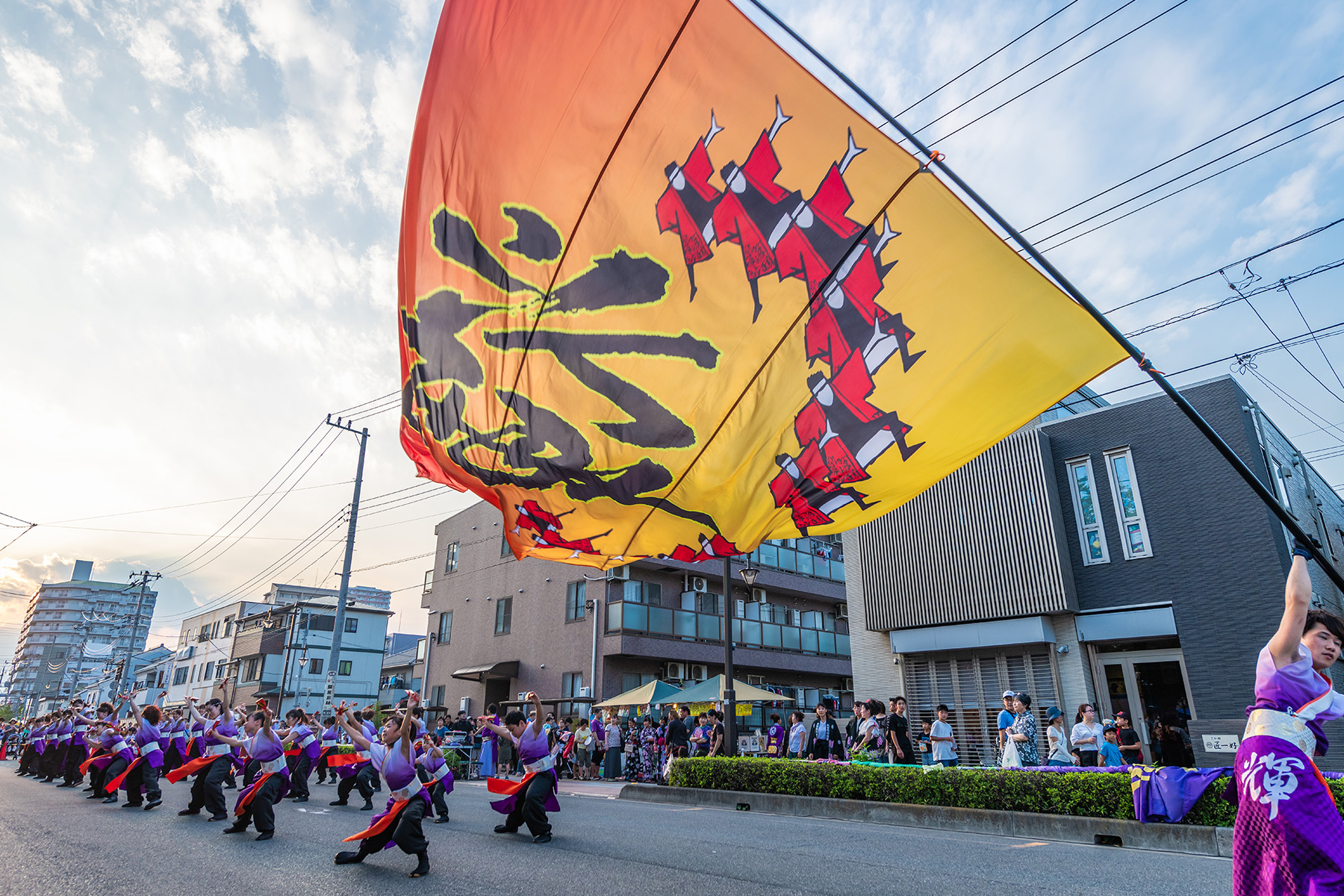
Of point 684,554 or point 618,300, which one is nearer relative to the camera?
point 618,300

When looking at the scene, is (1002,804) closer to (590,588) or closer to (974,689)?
(974,689)

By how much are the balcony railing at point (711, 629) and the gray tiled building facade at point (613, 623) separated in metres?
0.05

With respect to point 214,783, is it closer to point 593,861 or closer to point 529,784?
point 529,784

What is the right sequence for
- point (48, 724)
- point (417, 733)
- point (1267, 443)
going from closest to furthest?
point (417, 733) → point (1267, 443) → point (48, 724)

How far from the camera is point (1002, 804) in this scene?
1109cm

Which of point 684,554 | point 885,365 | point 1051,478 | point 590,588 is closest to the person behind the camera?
point 885,365

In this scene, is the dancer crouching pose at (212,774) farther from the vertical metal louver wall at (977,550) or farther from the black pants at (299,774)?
the vertical metal louver wall at (977,550)

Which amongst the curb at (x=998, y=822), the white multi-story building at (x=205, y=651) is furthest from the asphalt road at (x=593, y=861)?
the white multi-story building at (x=205, y=651)

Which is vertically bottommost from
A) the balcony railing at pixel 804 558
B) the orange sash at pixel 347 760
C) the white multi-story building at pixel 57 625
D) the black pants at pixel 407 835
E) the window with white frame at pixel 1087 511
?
the black pants at pixel 407 835

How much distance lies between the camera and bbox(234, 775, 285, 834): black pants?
9.62m

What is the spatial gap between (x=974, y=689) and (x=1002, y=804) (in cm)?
749

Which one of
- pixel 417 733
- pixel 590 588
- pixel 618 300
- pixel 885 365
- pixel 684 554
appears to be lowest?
pixel 417 733

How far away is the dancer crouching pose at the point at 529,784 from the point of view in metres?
9.41

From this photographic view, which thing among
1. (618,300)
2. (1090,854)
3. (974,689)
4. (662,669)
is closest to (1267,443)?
(974,689)
